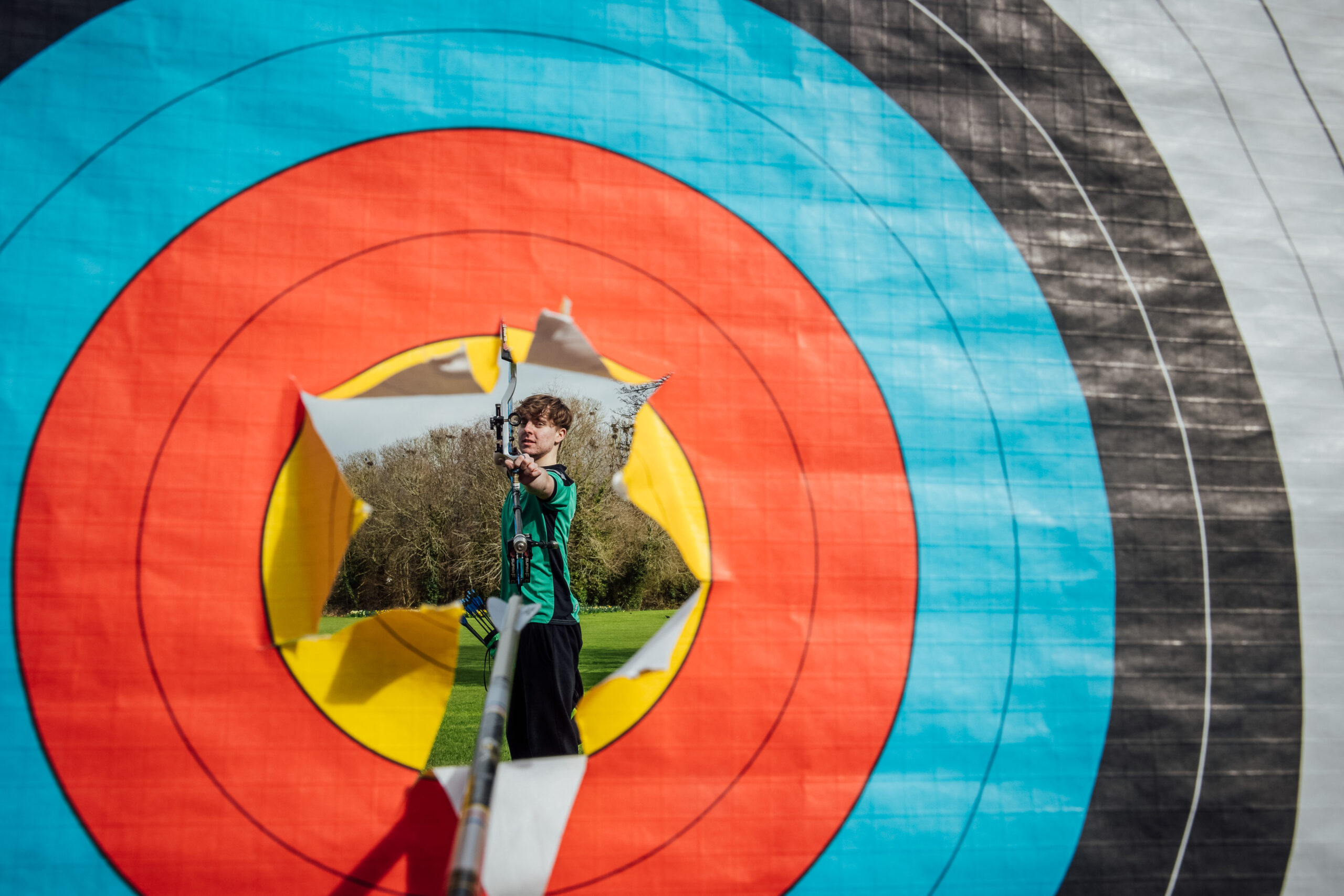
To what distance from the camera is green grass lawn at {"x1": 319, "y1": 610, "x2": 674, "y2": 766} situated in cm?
334

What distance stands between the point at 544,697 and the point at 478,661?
5.46m

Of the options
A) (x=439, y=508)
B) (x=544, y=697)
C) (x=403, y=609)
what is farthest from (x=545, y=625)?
(x=439, y=508)

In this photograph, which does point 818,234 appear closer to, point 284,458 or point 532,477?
point 532,477

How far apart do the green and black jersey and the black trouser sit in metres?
0.04

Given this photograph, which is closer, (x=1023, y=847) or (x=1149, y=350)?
(x=1023, y=847)

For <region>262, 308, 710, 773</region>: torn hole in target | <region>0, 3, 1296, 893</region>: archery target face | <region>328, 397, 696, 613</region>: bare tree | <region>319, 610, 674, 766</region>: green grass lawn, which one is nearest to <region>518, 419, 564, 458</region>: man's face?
<region>262, 308, 710, 773</region>: torn hole in target

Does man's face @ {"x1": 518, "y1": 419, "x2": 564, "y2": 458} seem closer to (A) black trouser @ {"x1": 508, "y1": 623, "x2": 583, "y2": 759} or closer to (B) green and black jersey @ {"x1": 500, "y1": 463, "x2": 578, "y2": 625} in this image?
(B) green and black jersey @ {"x1": 500, "y1": 463, "x2": 578, "y2": 625}

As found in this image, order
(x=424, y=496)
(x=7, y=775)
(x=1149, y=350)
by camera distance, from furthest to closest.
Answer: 1. (x=424, y=496)
2. (x=1149, y=350)
3. (x=7, y=775)

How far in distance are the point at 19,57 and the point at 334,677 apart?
132 centimetres

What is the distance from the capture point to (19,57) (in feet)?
5.05

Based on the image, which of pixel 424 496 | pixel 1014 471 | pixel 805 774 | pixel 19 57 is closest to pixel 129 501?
pixel 19 57

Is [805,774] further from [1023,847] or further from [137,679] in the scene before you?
[137,679]

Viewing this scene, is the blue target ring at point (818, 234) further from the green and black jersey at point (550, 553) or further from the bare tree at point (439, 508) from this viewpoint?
the bare tree at point (439, 508)

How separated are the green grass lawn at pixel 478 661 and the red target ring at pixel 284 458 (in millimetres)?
311
